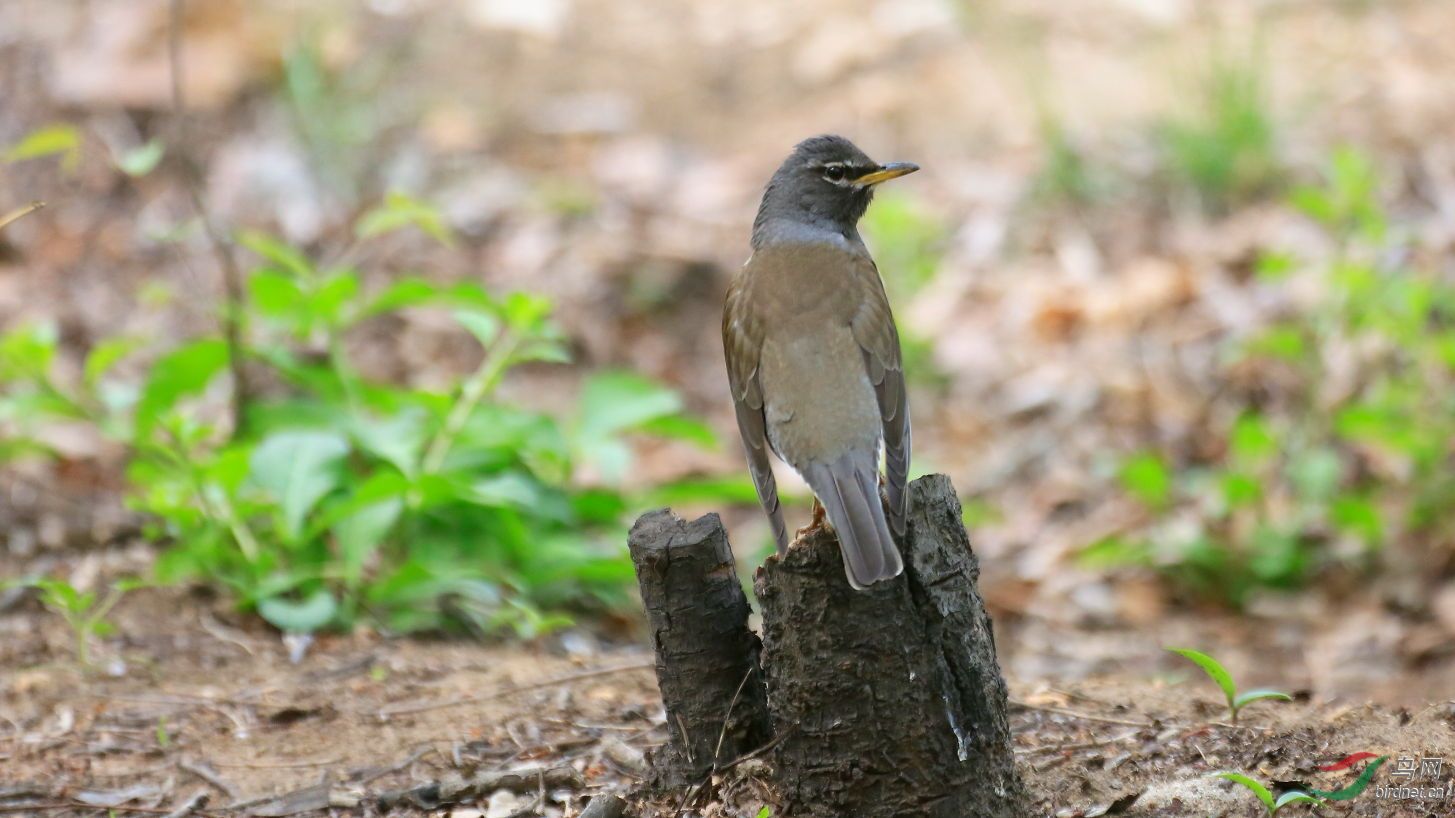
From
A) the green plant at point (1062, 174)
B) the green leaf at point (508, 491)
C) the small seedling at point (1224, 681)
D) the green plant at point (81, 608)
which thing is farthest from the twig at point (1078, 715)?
the green plant at point (1062, 174)

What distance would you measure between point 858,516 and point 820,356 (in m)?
1.05

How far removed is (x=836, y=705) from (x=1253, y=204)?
24.4 feet

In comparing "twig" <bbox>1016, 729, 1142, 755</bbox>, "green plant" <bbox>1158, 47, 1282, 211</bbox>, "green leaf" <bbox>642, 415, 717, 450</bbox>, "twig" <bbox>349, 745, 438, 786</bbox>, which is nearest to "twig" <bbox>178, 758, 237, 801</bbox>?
"twig" <bbox>349, 745, 438, 786</bbox>

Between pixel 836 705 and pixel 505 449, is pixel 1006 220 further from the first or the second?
pixel 836 705

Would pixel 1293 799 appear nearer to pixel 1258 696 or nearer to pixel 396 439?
pixel 1258 696

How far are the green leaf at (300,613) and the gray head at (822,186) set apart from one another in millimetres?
2046

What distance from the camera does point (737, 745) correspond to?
378cm

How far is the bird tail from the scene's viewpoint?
132 inches

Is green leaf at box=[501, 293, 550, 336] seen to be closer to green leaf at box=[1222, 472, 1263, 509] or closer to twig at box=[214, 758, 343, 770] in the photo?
twig at box=[214, 758, 343, 770]

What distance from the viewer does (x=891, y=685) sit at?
3.41 meters

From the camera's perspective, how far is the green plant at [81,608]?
4.84 meters

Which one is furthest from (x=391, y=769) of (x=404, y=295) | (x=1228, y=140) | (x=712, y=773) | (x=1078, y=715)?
(x=1228, y=140)

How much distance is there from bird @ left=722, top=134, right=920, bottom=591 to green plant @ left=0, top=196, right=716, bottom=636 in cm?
123

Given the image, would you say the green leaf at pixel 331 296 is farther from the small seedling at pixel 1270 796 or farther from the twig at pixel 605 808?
the small seedling at pixel 1270 796
